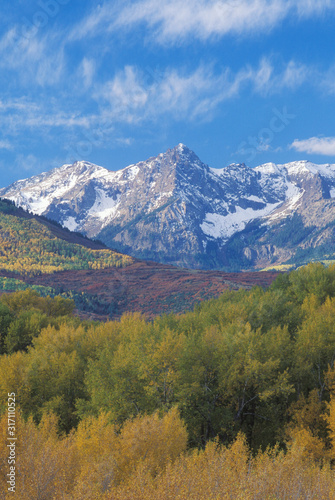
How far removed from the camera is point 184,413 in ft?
116

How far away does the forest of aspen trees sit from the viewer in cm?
2056

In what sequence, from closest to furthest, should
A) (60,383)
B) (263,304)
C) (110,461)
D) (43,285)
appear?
(110,461), (60,383), (263,304), (43,285)

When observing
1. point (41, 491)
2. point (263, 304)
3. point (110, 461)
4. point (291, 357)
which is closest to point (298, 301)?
point (263, 304)

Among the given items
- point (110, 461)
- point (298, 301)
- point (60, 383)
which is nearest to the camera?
point (110, 461)

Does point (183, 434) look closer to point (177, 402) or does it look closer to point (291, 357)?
point (177, 402)

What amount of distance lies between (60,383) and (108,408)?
12.2 m

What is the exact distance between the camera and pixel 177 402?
112ft

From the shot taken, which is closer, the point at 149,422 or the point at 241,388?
the point at 149,422

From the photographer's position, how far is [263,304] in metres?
52.2

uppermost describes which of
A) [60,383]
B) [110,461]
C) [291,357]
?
[291,357]

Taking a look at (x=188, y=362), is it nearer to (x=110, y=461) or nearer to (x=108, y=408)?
(x=108, y=408)

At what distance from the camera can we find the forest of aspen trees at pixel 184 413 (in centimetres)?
2056

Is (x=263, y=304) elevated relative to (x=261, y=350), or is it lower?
elevated

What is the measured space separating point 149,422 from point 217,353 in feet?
40.9
